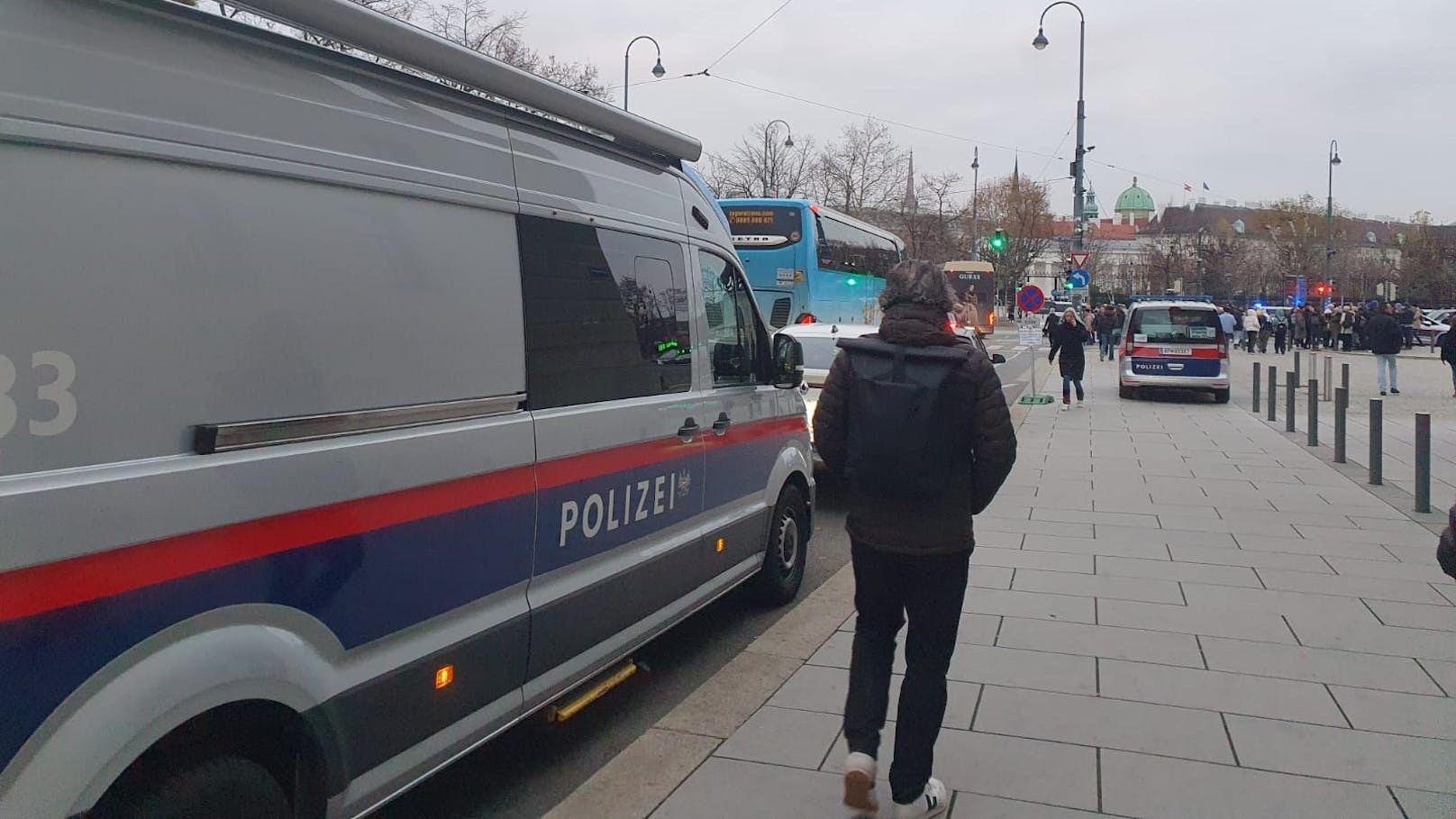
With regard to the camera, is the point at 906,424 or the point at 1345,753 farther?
the point at 1345,753

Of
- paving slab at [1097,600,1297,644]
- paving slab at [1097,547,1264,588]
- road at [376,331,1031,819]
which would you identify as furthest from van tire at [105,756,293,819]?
paving slab at [1097,547,1264,588]

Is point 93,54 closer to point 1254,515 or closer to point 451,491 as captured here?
point 451,491

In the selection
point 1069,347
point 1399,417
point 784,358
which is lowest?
point 1399,417

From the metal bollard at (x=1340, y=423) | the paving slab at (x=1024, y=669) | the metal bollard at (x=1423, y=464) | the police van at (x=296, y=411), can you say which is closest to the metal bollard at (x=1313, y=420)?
the metal bollard at (x=1340, y=423)

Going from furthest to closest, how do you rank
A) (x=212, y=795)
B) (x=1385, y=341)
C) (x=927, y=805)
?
1. (x=1385, y=341)
2. (x=927, y=805)
3. (x=212, y=795)

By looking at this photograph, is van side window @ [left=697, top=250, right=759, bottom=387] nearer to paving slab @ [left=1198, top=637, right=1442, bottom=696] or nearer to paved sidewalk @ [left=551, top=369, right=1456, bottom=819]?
paved sidewalk @ [left=551, top=369, right=1456, bottom=819]

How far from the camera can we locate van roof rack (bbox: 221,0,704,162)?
120 inches

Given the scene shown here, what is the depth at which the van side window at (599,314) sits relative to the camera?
13.3ft

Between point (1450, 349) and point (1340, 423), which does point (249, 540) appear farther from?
point (1450, 349)

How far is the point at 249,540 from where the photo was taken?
276 cm

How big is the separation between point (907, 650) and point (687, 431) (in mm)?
1754

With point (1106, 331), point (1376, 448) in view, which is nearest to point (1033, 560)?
point (1376, 448)

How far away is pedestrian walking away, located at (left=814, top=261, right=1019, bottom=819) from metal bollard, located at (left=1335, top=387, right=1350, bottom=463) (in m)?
Result: 10.2

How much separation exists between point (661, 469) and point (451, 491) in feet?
4.88
